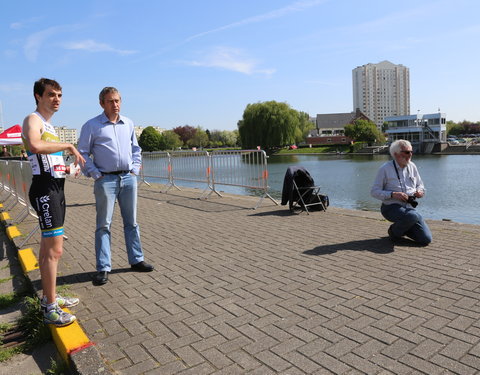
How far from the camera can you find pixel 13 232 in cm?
736

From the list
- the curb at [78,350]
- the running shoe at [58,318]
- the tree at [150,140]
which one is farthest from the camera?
the tree at [150,140]

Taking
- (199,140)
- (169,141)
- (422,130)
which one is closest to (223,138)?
(199,140)

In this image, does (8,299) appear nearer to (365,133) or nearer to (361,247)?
(361,247)

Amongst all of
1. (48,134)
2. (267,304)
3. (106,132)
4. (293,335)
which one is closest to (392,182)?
(267,304)

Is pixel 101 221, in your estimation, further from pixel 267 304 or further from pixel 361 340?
pixel 361 340

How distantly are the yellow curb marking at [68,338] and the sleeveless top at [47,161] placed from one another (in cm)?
127

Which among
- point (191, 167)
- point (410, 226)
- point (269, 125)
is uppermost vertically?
point (269, 125)

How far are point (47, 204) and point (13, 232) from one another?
4.73 m

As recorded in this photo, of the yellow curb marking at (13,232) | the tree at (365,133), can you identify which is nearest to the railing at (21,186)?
the yellow curb marking at (13,232)

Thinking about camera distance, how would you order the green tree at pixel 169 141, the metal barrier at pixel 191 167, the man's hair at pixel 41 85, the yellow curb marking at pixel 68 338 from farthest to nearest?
the green tree at pixel 169 141, the metal barrier at pixel 191 167, the man's hair at pixel 41 85, the yellow curb marking at pixel 68 338

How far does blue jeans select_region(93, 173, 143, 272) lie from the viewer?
4.46 m

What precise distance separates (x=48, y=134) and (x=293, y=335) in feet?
8.60

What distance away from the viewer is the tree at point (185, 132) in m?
170

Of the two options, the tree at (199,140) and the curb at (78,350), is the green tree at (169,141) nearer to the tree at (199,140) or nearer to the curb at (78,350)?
the tree at (199,140)
